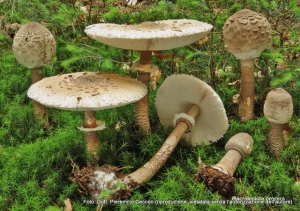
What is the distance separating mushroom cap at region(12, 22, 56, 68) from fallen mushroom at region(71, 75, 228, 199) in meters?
1.40

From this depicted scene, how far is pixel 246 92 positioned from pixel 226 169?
1235mm

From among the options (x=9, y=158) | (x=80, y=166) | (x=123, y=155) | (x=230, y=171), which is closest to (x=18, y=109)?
(x=9, y=158)

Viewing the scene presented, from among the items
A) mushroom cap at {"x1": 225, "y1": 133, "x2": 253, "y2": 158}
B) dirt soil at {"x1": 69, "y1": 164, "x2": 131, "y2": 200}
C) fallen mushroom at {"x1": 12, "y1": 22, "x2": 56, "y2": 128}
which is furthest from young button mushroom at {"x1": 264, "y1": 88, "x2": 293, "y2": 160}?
fallen mushroom at {"x1": 12, "y1": 22, "x2": 56, "y2": 128}

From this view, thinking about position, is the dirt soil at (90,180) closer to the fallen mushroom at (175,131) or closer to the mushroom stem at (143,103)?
the fallen mushroom at (175,131)

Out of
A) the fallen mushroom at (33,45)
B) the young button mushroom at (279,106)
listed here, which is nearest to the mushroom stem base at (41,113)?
the fallen mushroom at (33,45)

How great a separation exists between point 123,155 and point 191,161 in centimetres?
66

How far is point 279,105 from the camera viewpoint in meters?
2.97

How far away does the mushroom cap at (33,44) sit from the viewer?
378cm

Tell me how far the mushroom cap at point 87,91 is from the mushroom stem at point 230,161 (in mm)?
913

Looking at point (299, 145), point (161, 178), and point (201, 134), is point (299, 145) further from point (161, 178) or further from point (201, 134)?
point (161, 178)

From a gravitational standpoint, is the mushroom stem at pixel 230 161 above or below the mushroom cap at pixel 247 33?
below

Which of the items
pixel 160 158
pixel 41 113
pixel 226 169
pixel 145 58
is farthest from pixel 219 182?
pixel 41 113

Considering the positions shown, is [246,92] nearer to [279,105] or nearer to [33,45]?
[279,105]

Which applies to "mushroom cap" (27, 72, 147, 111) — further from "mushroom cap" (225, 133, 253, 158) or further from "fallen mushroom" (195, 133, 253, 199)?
"mushroom cap" (225, 133, 253, 158)
